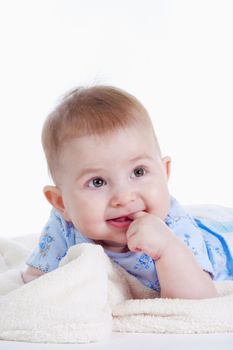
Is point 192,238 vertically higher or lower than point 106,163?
lower

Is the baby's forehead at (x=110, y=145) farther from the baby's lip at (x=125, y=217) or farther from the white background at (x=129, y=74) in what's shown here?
the white background at (x=129, y=74)

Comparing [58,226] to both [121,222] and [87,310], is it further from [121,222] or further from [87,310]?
[87,310]

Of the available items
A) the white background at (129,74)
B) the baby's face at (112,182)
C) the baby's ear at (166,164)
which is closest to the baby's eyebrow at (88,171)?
the baby's face at (112,182)

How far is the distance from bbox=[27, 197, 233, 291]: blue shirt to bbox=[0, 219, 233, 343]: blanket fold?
14cm

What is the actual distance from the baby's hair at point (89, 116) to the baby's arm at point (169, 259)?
23 centimetres

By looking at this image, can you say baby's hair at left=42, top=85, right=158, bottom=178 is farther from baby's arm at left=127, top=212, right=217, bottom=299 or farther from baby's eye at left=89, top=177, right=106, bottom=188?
baby's arm at left=127, top=212, right=217, bottom=299

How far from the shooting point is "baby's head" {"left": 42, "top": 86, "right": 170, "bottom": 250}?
1375 millimetres

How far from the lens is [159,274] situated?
52.6 inches

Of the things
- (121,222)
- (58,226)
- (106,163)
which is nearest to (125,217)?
(121,222)

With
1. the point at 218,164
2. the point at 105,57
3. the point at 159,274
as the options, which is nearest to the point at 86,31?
the point at 105,57

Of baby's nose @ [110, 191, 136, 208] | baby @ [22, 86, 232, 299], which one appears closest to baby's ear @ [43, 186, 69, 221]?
baby @ [22, 86, 232, 299]

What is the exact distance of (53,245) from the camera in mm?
1647

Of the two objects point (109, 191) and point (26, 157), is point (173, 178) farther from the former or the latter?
point (109, 191)

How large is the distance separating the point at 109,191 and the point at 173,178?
2395mm
